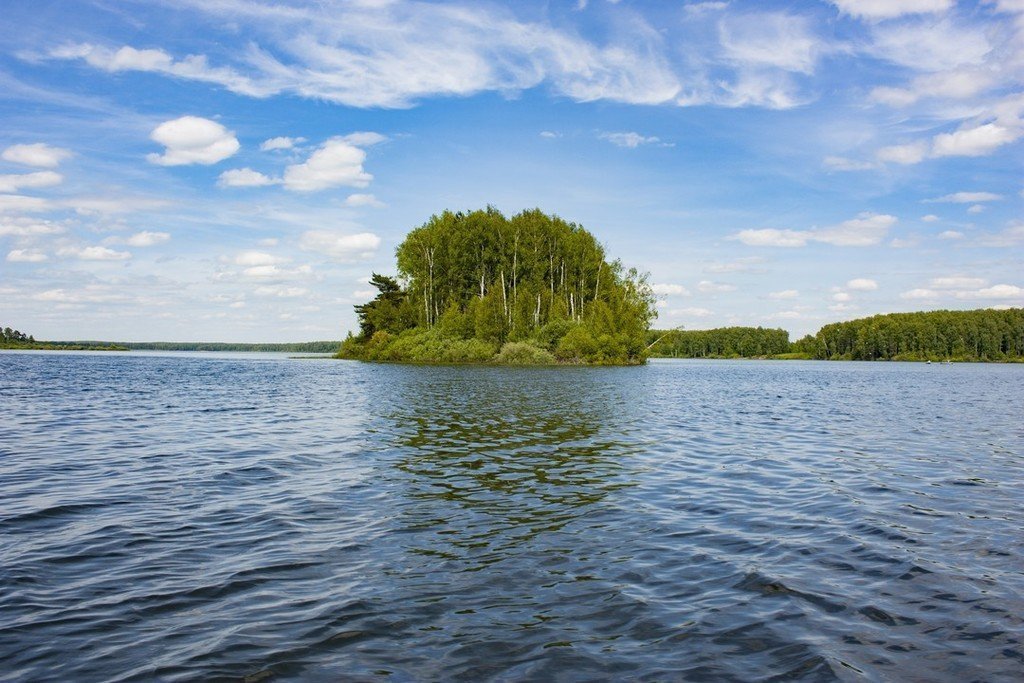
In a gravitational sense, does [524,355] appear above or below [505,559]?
above

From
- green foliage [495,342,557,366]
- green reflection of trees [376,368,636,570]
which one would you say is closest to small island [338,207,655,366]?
green foliage [495,342,557,366]

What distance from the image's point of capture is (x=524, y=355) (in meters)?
96.1

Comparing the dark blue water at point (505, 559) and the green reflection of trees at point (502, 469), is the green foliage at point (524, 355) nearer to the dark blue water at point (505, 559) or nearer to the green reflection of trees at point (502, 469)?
the green reflection of trees at point (502, 469)

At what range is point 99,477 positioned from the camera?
15.7 meters

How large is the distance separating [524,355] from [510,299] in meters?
13.3

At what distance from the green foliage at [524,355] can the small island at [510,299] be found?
0.51 feet

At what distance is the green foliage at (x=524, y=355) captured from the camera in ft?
313

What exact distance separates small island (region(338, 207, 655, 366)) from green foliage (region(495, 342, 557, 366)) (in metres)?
0.16

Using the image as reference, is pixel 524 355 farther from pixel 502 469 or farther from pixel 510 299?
pixel 502 469

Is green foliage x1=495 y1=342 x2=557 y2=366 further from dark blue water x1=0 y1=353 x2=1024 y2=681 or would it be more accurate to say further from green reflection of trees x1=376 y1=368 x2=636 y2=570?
dark blue water x1=0 y1=353 x2=1024 y2=681

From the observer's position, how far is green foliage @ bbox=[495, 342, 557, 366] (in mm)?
95500

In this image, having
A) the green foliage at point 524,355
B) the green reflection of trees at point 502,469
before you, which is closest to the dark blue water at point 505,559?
the green reflection of trees at point 502,469

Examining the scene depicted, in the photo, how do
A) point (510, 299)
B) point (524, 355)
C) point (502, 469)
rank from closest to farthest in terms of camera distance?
point (502, 469)
point (524, 355)
point (510, 299)

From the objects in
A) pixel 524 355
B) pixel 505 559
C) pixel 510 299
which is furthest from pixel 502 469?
pixel 510 299
